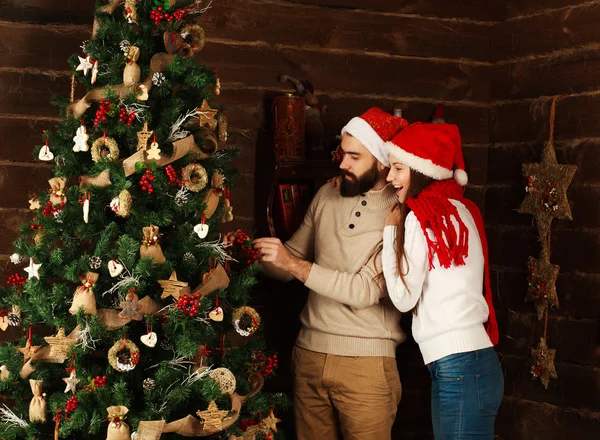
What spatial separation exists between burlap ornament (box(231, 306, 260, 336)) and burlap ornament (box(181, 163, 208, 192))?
1.49 feet

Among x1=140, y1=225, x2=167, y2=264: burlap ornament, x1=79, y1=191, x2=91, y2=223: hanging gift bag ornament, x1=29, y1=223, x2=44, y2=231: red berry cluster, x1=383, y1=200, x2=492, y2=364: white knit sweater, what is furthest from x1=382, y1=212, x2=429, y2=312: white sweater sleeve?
x1=29, y1=223, x2=44, y2=231: red berry cluster

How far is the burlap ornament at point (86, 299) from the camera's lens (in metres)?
2.55

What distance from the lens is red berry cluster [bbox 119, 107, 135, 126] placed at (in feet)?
8.61

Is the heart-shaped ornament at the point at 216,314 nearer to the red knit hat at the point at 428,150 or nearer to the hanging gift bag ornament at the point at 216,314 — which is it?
the hanging gift bag ornament at the point at 216,314

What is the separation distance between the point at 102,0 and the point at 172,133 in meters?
0.52

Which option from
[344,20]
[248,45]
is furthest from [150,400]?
[344,20]

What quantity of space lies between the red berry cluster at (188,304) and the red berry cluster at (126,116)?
0.58 meters

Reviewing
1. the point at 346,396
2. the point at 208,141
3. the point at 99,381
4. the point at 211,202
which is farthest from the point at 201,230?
the point at 346,396

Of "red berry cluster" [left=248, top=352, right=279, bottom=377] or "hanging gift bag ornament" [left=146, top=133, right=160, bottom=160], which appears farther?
"red berry cluster" [left=248, top=352, right=279, bottom=377]

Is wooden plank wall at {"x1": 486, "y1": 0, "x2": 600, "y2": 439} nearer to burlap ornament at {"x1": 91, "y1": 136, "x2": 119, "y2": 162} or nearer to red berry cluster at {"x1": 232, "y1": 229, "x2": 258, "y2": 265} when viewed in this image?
red berry cluster at {"x1": 232, "y1": 229, "x2": 258, "y2": 265}

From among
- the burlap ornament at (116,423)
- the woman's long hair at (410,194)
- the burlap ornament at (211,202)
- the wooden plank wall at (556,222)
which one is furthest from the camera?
the wooden plank wall at (556,222)

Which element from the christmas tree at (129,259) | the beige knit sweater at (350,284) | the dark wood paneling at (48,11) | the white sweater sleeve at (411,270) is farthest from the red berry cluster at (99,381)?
the dark wood paneling at (48,11)

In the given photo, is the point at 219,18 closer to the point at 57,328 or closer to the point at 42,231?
the point at 42,231

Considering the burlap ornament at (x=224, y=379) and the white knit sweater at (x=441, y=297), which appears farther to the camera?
the white knit sweater at (x=441, y=297)
